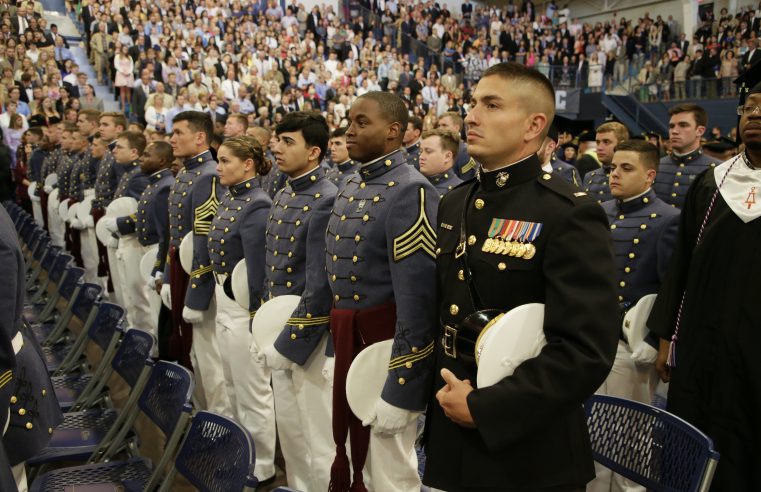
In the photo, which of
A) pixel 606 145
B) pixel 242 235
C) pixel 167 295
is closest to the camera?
pixel 242 235

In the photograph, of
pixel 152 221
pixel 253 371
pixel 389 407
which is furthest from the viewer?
pixel 152 221

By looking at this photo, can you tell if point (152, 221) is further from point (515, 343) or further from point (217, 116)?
point (217, 116)

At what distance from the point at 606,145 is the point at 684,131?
53 cm

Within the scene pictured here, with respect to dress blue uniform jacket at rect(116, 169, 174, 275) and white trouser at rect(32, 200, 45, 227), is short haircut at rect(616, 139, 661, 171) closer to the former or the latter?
dress blue uniform jacket at rect(116, 169, 174, 275)

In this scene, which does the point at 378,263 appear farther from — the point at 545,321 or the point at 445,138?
the point at 445,138

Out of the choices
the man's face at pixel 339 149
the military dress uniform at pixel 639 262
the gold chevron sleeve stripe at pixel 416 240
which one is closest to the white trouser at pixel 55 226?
the man's face at pixel 339 149

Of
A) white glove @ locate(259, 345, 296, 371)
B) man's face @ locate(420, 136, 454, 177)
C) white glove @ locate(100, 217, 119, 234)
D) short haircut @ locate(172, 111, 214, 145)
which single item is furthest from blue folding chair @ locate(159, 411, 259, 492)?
white glove @ locate(100, 217, 119, 234)

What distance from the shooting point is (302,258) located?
10.1ft

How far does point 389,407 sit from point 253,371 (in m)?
1.54

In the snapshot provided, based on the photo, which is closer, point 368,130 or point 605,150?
point 368,130

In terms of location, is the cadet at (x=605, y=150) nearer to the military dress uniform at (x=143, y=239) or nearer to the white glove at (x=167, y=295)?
the white glove at (x=167, y=295)

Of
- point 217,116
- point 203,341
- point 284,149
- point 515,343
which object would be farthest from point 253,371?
point 217,116

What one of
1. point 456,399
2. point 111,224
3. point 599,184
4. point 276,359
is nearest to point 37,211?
point 111,224

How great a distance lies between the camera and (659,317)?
8.89 ft
